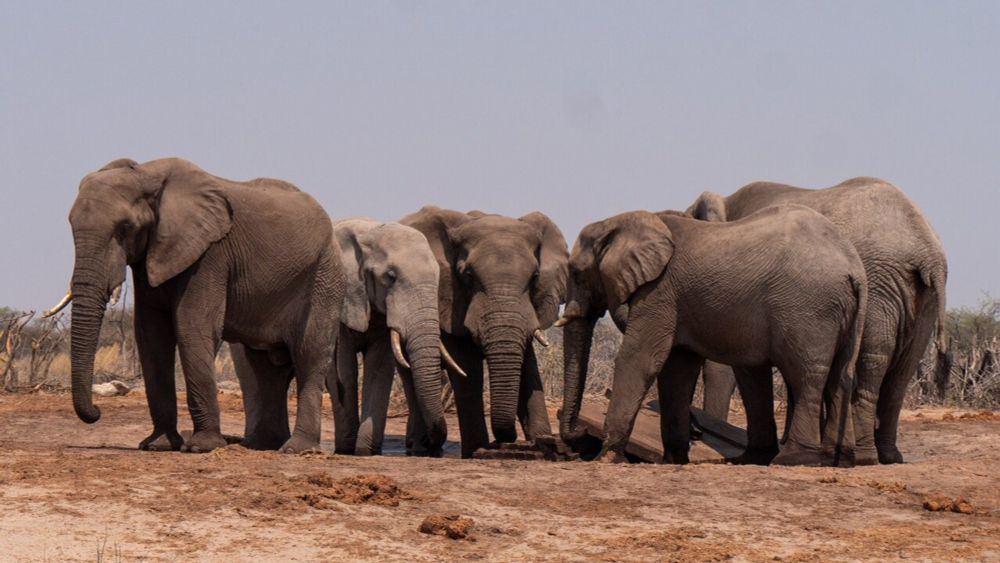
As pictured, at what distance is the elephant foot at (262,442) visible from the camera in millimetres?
12859

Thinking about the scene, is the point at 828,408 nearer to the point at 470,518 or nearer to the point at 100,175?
the point at 470,518

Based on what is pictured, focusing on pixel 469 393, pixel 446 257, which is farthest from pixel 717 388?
pixel 446 257

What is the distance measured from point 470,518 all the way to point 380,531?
0.61 m

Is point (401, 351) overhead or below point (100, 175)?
below

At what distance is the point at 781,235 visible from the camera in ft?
39.6

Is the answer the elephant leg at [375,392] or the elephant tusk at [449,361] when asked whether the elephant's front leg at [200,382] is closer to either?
the elephant leg at [375,392]

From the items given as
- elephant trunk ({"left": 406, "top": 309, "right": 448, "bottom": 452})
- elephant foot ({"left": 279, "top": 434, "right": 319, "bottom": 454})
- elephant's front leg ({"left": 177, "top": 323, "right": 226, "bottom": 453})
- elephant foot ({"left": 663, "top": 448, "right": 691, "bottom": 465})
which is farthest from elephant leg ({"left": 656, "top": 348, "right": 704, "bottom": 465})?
elephant's front leg ({"left": 177, "top": 323, "right": 226, "bottom": 453})

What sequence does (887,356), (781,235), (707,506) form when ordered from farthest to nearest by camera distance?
(887,356) → (781,235) → (707,506)

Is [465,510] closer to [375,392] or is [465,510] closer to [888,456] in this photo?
[375,392]

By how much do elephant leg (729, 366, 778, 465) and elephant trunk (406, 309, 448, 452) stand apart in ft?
8.16

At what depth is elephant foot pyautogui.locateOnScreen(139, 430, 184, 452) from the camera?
11930mm

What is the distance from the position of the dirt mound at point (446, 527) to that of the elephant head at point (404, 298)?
3839 millimetres

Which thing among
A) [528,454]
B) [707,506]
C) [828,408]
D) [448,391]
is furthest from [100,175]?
[448,391]

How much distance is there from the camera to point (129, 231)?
36.9ft
